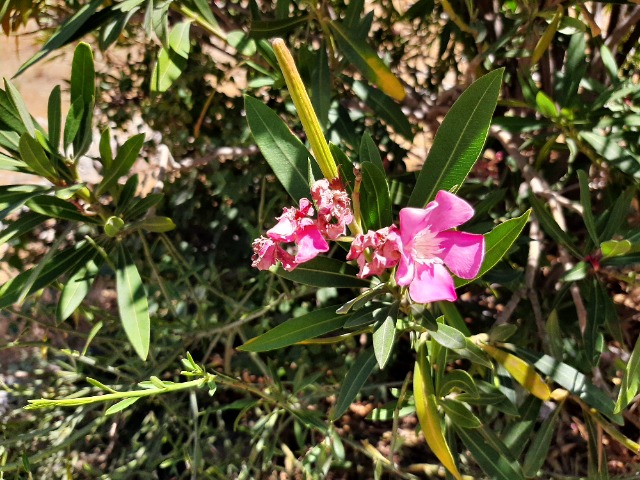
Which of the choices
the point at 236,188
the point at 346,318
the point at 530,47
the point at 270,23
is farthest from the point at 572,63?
the point at 236,188

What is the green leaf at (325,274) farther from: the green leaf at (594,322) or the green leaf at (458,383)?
the green leaf at (594,322)

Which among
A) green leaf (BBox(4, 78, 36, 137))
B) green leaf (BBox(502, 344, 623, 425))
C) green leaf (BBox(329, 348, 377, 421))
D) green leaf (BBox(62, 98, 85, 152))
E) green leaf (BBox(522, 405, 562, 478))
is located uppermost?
green leaf (BBox(4, 78, 36, 137))

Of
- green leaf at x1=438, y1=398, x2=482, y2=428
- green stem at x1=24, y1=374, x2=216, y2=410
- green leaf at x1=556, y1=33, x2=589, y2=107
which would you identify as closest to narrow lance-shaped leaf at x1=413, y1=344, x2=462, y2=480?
green leaf at x1=438, y1=398, x2=482, y2=428

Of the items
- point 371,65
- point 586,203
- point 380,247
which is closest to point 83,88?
point 371,65

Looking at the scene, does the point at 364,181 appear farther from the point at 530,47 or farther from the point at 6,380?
the point at 6,380

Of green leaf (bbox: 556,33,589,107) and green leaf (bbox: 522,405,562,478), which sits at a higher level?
green leaf (bbox: 556,33,589,107)

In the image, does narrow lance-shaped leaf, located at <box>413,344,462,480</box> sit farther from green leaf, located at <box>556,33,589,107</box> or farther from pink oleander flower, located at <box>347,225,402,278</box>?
green leaf, located at <box>556,33,589,107</box>

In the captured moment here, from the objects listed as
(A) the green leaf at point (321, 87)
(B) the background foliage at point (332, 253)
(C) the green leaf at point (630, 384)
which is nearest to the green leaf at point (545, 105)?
(B) the background foliage at point (332, 253)

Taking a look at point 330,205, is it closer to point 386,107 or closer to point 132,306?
point 132,306
